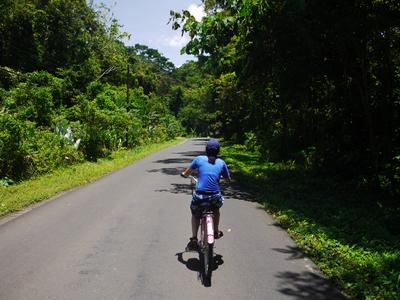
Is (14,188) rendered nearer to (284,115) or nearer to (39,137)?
(39,137)

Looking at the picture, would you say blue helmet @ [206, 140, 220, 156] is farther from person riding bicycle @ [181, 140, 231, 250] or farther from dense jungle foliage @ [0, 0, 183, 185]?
dense jungle foliage @ [0, 0, 183, 185]

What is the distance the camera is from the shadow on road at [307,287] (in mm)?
5434

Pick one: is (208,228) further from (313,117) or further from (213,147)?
(313,117)

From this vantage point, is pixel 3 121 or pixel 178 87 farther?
pixel 178 87

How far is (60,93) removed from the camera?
1291 inches

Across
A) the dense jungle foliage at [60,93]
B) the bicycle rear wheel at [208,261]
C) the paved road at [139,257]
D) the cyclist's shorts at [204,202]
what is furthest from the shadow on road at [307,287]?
the dense jungle foliage at [60,93]

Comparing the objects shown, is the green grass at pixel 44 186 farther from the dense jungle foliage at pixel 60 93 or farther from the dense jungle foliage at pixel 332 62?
the dense jungle foliage at pixel 332 62

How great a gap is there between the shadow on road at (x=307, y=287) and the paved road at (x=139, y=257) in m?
0.01

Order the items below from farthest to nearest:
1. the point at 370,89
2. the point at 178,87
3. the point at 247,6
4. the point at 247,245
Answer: the point at 178,87, the point at 370,89, the point at 247,6, the point at 247,245

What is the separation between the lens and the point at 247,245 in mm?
7617

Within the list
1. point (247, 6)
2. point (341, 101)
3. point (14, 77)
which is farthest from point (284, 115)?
point (14, 77)

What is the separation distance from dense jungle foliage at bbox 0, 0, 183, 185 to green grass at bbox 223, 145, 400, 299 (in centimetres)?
905

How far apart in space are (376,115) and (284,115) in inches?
320

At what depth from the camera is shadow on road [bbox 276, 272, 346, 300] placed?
543cm
